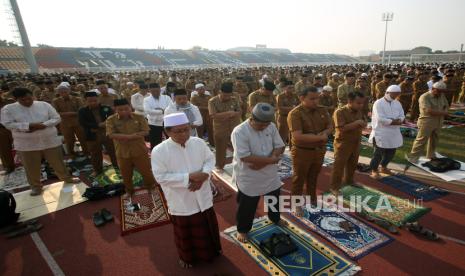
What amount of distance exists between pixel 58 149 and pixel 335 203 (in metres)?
5.92

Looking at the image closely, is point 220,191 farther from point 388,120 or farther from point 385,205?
point 388,120

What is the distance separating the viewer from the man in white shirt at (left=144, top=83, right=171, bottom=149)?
6695mm

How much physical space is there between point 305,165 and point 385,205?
1806mm

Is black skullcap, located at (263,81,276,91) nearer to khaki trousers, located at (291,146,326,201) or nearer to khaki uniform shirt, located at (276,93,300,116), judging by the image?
khaki uniform shirt, located at (276,93,300,116)

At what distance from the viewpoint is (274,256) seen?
11.8 ft

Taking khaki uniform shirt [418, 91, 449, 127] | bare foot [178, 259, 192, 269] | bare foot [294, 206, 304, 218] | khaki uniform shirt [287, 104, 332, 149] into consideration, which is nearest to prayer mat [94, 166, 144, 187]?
bare foot [178, 259, 192, 269]

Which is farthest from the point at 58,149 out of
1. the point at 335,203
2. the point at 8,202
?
the point at 335,203

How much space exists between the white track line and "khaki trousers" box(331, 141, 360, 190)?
15.1 feet

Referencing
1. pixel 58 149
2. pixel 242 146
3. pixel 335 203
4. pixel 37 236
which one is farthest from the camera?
pixel 58 149

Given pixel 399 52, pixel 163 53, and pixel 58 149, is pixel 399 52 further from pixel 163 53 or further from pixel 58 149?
pixel 58 149

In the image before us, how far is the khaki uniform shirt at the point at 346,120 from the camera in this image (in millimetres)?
4730

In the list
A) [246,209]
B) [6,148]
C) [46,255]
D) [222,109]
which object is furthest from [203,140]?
[6,148]

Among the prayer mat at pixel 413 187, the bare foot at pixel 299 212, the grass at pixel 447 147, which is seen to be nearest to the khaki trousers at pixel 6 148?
the bare foot at pixel 299 212

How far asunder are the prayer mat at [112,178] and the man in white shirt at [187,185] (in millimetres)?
3262
